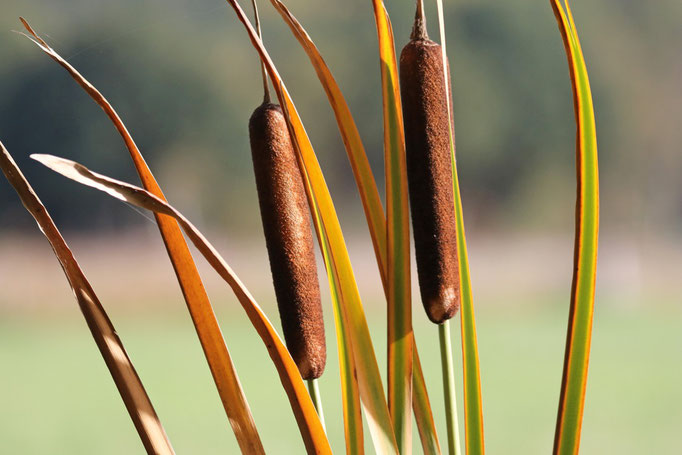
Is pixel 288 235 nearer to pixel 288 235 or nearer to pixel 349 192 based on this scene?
pixel 288 235

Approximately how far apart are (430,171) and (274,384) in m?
6.89

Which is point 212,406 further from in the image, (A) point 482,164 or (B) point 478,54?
(B) point 478,54

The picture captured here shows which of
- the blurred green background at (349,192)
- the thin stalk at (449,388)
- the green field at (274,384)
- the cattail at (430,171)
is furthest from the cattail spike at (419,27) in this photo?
the blurred green background at (349,192)

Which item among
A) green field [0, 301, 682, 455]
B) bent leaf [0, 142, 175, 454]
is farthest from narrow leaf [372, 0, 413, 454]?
green field [0, 301, 682, 455]

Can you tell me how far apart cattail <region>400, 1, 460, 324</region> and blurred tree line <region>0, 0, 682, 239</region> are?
17.0 ft

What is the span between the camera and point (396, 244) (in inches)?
15.9

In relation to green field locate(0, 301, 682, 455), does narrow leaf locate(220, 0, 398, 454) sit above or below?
above

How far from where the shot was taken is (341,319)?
41 cm

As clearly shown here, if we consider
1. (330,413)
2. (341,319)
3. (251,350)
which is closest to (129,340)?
(251,350)

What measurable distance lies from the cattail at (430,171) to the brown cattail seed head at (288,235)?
0.22 feet

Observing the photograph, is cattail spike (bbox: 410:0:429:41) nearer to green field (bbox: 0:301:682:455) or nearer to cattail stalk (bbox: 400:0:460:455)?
cattail stalk (bbox: 400:0:460:455)

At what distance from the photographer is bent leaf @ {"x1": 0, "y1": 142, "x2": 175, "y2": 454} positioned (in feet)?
1.19

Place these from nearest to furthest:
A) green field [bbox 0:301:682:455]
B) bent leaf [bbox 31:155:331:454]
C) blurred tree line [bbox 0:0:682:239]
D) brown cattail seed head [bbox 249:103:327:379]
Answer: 1. bent leaf [bbox 31:155:331:454]
2. brown cattail seed head [bbox 249:103:327:379]
3. green field [bbox 0:301:682:455]
4. blurred tree line [bbox 0:0:682:239]

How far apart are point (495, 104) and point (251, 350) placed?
14.3 feet
